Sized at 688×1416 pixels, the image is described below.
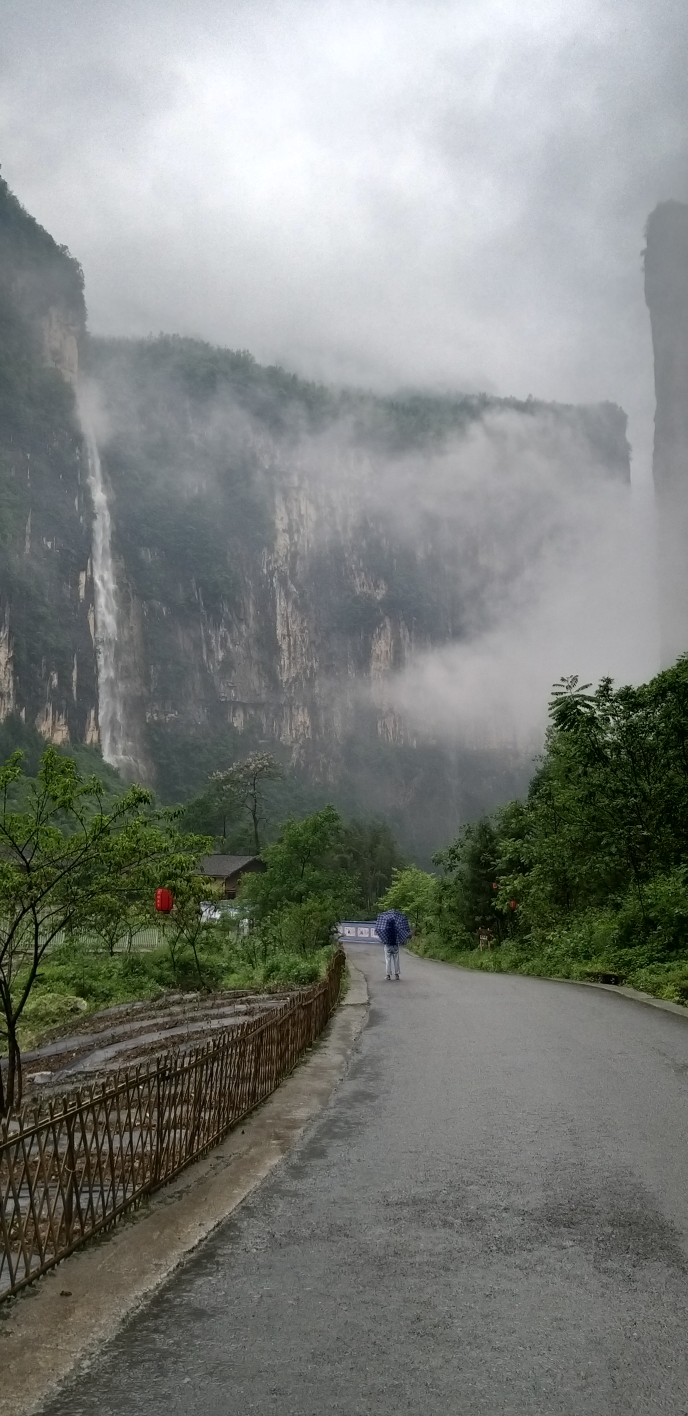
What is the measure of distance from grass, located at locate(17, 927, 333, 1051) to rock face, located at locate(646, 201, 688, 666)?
50572 mm

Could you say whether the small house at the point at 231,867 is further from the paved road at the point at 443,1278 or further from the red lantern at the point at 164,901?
the paved road at the point at 443,1278

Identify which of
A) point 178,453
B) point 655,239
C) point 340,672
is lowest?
point 340,672

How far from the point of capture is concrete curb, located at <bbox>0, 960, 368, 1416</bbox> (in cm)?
329

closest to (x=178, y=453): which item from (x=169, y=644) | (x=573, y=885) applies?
(x=169, y=644)

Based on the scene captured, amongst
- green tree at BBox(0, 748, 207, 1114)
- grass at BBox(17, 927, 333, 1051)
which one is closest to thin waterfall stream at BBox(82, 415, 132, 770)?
grass at BBox(17, 927, 333, 1051)

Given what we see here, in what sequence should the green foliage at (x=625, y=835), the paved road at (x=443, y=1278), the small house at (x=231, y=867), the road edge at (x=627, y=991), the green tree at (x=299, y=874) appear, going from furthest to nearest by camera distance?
the small house at (x=231, y=867) → the green tree at (x=299, y=874) → the green foliage at (x=625, y=835) → the road edge at (x=627, y=991) → the paved road at (x=443, y=1278)

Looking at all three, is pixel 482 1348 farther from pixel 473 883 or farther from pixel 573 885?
pixel 473 883

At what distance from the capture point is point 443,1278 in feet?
13.2

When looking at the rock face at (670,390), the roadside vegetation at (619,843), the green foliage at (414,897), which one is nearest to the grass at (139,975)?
the roadside vegetation at (619,843)

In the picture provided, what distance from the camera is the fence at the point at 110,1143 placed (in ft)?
13.3

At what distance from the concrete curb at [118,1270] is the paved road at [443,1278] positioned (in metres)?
0.11

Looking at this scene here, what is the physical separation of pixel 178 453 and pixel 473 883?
16166 cm

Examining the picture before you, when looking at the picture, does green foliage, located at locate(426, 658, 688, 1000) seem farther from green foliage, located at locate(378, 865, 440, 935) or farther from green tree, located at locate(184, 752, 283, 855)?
green tree, located at locate(184, 752, 283, 855)

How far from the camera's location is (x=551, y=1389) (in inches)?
122
